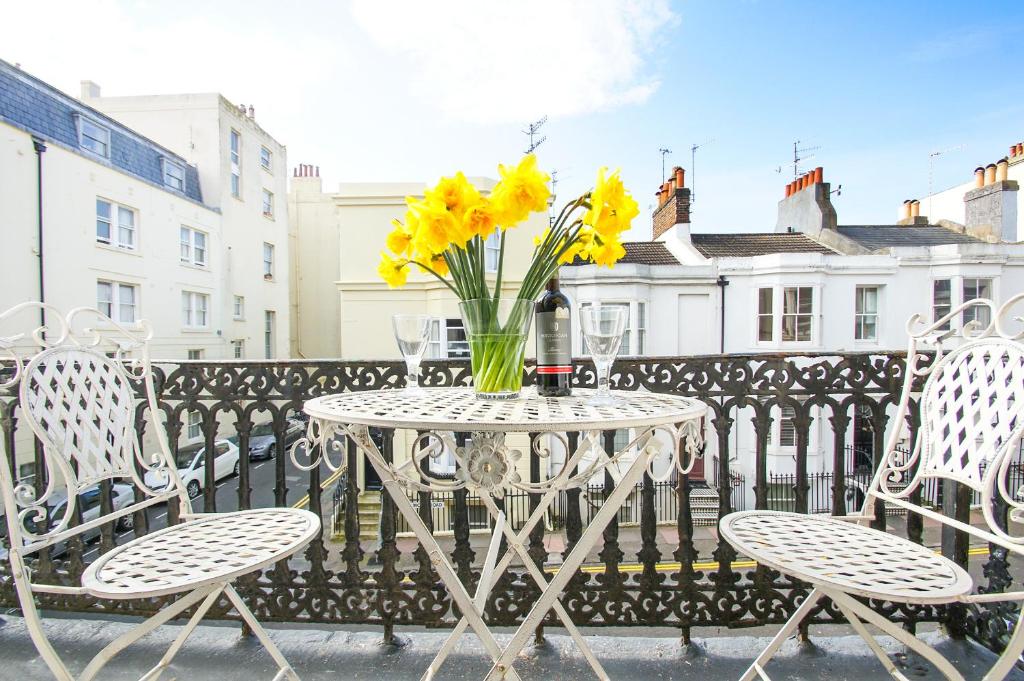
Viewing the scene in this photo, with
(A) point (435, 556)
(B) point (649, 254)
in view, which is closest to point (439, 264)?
(A) point (435, 556)

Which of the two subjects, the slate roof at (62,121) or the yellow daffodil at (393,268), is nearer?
the yellow daffodil at (393,268)

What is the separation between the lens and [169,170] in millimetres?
15086

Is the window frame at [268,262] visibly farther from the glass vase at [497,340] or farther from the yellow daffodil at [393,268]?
the glass vase at [497,340]

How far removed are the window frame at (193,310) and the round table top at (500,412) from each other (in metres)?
16.9

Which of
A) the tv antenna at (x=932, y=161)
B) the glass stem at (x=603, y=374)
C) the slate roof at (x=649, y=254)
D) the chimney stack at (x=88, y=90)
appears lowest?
the glass stem at (x=603, y=374)

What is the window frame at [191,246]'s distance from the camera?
15.2 m

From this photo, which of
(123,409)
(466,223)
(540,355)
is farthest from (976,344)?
(123,409)

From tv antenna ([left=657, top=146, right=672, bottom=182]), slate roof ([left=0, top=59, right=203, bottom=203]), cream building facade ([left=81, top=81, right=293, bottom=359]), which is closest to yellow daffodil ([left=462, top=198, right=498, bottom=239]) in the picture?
slate roof ([left=0, top=59, right=203, bottom=203])

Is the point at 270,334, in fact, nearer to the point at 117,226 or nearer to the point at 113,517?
the point at 117,226

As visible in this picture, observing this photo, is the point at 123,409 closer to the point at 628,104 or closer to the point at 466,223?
the point at 466,223

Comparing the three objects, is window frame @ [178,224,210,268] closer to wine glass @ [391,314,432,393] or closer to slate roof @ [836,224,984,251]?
wine glass @ [391,314,432,393]

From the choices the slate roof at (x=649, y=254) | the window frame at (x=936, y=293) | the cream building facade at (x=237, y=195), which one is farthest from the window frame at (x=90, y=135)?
the window frame at (x=936, y=293)

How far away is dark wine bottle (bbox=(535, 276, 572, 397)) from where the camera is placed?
1.42 metres

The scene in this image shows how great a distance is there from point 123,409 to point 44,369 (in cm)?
24
